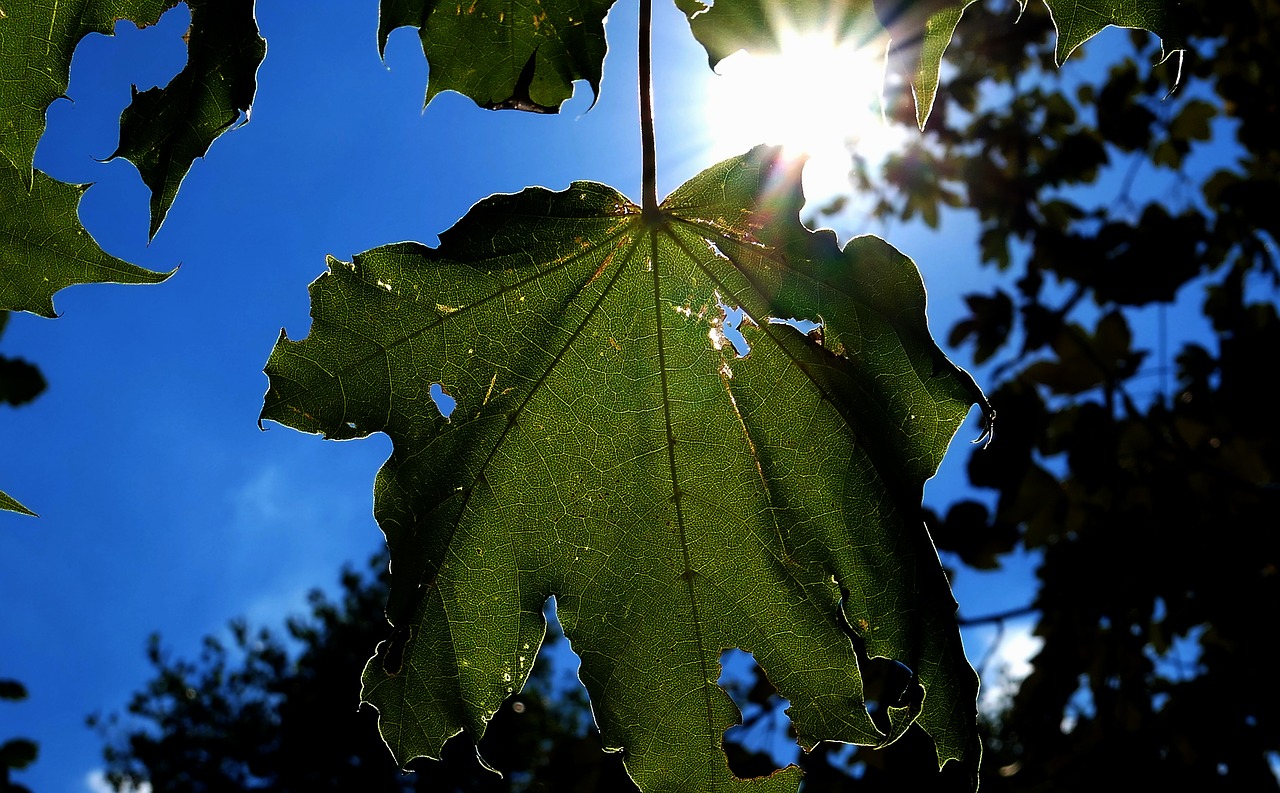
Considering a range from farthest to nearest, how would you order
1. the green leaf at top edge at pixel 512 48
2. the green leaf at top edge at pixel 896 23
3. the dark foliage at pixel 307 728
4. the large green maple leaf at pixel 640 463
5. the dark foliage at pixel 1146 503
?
the dark foliage at pixel 307 728
the dark foliage at pixel 1146 503
the large green maple leaf at pixel 640 463
the green leaf at top edge at pixel 512 48
the green leaf at top edge at pixel 896 23

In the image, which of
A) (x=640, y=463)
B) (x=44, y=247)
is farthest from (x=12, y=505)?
(x=640, y=463)

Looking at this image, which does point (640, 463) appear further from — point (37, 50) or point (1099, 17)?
point (37, 50)

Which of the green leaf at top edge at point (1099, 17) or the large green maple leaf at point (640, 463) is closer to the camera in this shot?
the green leaf at top edge at point (1099, 17)

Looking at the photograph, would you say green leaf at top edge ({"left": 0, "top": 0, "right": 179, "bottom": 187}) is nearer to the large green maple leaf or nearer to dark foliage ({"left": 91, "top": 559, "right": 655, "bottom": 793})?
the large green maple leaf

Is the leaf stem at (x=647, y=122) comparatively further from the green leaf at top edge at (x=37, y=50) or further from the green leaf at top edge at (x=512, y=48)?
the green leaf at top edge at (x=37, y=50)

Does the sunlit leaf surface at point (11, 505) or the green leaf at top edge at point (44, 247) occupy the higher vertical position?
the green leaf at top edge at point (44, 247)

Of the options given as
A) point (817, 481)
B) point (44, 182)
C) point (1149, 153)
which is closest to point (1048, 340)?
point (1149, 153)

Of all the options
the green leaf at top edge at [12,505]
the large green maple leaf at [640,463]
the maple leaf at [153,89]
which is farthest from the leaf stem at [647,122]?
the green leaf at top edge at [12,505]
